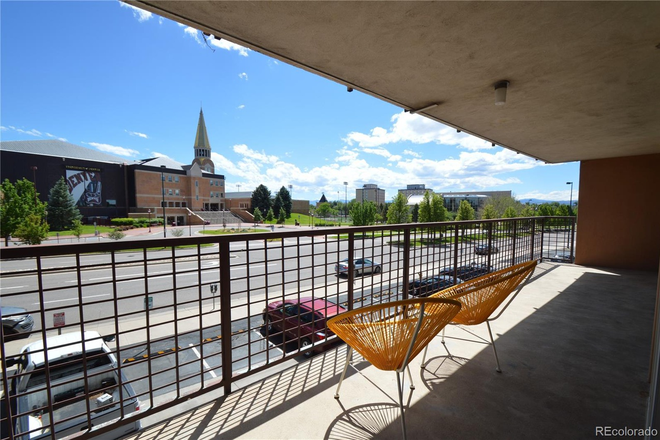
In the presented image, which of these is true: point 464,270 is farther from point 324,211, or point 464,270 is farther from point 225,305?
point 324,211

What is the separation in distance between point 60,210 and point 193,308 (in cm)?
3488

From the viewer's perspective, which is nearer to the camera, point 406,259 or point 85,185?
point 406,259

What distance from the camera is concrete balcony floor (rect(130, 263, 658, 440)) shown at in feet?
4.98

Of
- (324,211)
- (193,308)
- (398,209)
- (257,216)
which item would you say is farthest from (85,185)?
(193,308)

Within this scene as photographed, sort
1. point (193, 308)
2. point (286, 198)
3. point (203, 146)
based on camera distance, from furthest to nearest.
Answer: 1. point (203, 146)
2. point (286, 198)
3. point (193, 308)

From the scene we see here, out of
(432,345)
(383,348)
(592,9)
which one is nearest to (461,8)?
(592,9)

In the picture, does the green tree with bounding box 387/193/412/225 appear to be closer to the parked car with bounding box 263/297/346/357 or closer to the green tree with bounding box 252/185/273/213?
the parked car with bounding box 263/297/346/357

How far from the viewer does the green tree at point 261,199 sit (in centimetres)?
4731

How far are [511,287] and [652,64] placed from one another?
6.86 ft

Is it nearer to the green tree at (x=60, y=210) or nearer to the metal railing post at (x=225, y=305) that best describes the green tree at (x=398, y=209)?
the metal railing post at (x=225, y=305)

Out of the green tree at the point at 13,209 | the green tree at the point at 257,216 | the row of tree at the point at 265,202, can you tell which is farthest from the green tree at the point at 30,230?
the row of tree at the point at 265,202

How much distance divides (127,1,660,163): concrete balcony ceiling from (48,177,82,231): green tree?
36.4 metres

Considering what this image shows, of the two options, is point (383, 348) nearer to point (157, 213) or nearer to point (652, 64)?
point (652, 64)

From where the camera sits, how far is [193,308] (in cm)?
393
